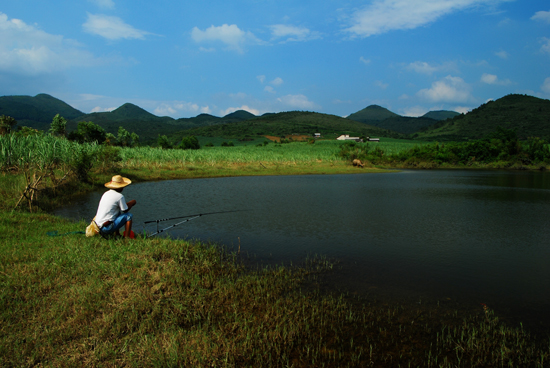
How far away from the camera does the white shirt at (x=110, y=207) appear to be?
25.5ft

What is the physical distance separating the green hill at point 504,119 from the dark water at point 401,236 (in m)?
123

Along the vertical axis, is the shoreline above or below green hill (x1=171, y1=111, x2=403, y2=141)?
below

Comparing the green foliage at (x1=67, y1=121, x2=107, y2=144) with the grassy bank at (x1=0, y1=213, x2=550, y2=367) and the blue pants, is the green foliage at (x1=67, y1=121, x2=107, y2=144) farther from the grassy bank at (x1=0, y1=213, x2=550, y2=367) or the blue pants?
the grassy bank at (x1=0, y1=213, x2=550, y2=367)

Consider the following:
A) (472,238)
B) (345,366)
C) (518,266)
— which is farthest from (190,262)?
(472,238)

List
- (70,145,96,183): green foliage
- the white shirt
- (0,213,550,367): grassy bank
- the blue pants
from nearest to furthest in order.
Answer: (0,213,550,367): grassy bank < the white shirt < the blue pants < (70,145,96,183): green foliage

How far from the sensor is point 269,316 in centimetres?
543

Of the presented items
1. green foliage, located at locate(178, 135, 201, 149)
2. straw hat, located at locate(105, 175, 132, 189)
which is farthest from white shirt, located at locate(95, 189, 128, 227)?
green foliage, located at locate(178, 135, 201, 149)

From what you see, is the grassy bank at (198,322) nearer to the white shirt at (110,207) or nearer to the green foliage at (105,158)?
the white shirt at (110,207)

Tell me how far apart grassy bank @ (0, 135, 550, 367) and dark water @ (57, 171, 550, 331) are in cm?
102

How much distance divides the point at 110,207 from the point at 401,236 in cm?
924

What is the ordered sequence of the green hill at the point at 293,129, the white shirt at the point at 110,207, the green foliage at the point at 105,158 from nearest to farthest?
the white shirt at the point at 110,207 → the green foliage at the point at 105,158 → the green hill at the point at 293,129

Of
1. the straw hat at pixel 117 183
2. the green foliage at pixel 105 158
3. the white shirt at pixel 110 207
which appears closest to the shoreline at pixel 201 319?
the white shirt at pixel 110 207

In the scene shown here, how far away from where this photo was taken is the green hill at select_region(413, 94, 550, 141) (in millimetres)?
119938

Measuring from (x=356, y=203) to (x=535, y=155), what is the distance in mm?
48233
